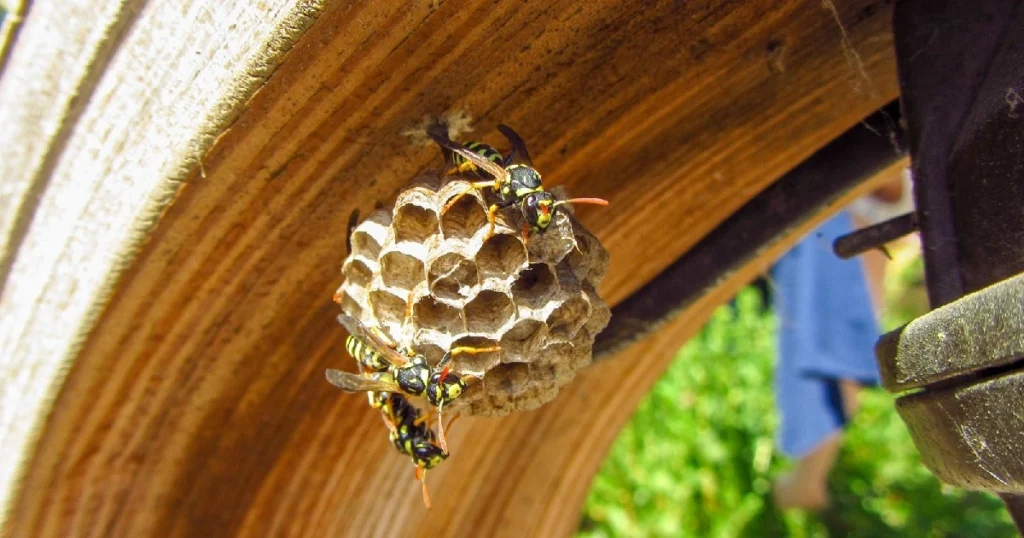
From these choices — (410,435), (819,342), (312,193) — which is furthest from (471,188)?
(819,342)

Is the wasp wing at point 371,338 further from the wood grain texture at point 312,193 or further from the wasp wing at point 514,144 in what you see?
the wasp wing at point 514,144

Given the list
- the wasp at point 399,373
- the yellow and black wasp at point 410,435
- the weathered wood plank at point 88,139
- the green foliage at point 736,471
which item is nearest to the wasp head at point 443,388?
the wasp at point 399,373

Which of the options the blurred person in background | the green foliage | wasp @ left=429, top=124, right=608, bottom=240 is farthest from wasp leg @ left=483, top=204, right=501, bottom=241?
the blurred person in background

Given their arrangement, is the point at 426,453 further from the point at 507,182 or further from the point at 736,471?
the point at 736,471

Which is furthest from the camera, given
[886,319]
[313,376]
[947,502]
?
[886,319]

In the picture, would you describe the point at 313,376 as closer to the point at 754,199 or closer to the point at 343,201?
the point at 343,201

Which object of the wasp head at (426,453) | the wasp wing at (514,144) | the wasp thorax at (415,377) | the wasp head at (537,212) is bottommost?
the wasp head at (426,453)

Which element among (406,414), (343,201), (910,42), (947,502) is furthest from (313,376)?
(947,502)
